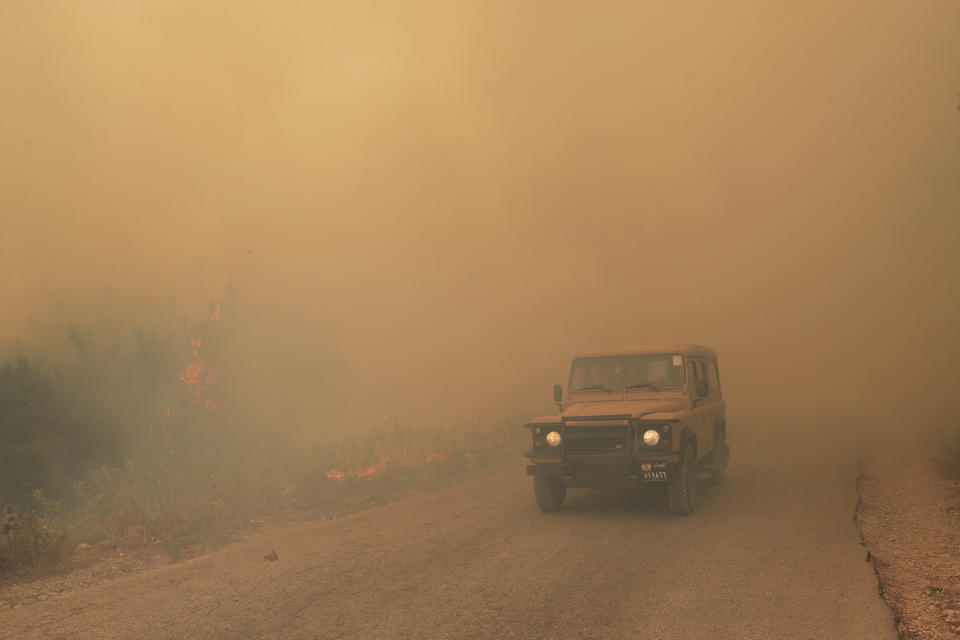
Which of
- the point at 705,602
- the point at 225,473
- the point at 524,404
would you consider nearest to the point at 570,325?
the point at 524,404

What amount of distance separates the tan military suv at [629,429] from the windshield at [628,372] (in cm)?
1

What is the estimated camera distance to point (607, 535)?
7.41m

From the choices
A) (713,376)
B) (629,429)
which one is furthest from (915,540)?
(713,376)

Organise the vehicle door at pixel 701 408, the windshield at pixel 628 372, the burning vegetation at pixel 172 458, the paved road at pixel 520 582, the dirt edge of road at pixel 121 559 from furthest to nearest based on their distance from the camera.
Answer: the windshield at pixel 628 372 < the vehicle door at pixel 701 408 < the burning vegetation at pixel 172 458 < the dirt edge of road at pixel 121 559 < the paved road at pixel 520 582

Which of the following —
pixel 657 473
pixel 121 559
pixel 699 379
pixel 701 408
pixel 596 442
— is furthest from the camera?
pixel 699 379

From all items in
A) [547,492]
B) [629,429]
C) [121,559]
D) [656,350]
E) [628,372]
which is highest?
[656,350]

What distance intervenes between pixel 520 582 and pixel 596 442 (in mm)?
2789

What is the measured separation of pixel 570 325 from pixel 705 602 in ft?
86.8

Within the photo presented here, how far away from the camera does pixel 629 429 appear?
8.02 m

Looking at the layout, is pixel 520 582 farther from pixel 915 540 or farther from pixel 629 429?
pixel 915 540

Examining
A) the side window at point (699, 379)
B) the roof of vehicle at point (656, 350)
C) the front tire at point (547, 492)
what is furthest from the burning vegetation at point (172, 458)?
the side window at point (699, 379)

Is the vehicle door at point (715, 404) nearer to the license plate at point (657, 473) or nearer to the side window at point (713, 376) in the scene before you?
the side window at point (713, 376)

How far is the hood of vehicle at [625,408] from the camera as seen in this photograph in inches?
326

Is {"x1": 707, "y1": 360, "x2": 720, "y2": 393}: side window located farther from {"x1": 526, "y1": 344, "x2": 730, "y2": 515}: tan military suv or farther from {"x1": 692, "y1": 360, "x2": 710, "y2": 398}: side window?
{"x1": 526, "y1": 344, "x2": 730, "y2": 515}: tan military suv
